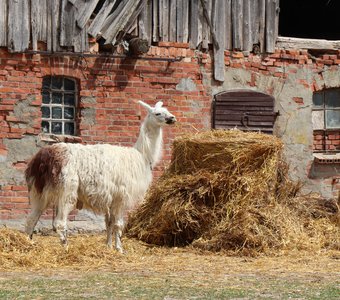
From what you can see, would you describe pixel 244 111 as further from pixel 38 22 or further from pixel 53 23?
pixel 38 22

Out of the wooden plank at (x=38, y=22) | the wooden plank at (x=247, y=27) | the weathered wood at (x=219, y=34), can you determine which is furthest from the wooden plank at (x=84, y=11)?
the wooden plank at (x=247, y=27)

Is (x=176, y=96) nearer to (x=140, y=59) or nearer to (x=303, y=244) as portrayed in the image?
(x=140, y=59)

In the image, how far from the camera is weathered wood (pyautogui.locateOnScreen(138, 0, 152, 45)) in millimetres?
15180

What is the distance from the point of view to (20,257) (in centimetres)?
1005

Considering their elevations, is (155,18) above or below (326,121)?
above

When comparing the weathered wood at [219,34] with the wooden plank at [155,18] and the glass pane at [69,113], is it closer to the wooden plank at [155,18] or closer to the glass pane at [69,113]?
the wooden plank at [155,18]

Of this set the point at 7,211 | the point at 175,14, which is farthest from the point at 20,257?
the point at 175,14

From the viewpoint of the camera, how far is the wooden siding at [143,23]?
47.1ft

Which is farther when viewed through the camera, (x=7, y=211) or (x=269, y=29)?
(x=269, y=29)

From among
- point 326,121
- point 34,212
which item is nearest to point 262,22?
point 326,121

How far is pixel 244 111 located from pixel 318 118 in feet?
5.68

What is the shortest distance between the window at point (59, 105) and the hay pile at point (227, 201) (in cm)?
267

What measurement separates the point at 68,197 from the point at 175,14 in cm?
545

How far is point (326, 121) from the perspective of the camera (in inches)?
657
